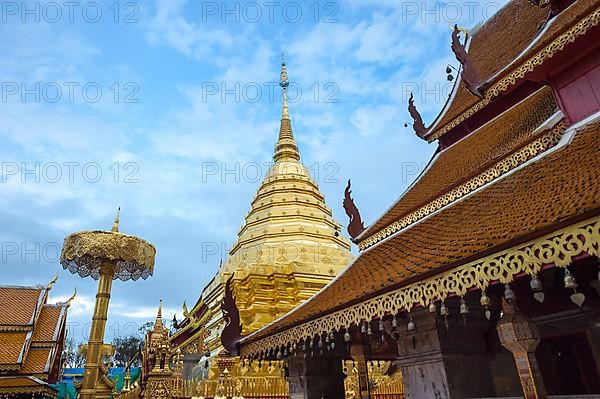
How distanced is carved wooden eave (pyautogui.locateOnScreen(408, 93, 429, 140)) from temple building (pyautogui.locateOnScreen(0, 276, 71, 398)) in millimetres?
12979

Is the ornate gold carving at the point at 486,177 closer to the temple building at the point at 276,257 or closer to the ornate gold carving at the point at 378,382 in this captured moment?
the ornate gold carving at the point at 378,382

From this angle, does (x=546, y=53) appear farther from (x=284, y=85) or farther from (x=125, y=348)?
(x=125, y=348)

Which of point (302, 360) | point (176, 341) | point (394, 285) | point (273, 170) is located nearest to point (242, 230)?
point (273, 170)

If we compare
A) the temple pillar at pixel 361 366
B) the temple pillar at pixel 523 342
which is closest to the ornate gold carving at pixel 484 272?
the temple pillar at pixel 523 342

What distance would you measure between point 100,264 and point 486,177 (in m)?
9.24

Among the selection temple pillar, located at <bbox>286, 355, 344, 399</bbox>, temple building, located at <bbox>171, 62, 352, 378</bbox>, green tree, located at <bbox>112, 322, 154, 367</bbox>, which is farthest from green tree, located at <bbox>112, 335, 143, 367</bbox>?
temple pillar, located at <bbox>286, 355, 344, 399</bbox>

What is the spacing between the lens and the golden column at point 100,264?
30.7 ft

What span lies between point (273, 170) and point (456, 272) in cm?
2146

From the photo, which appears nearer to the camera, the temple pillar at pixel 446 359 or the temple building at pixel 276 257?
the temple pillar at pixel 446 359

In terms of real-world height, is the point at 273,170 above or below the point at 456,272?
above

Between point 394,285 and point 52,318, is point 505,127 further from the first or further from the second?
point 52,318

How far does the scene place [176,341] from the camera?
85.6ft

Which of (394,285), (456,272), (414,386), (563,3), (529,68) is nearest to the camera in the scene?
(456,272)

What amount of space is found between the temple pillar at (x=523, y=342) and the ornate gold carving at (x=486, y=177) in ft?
7.02
